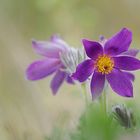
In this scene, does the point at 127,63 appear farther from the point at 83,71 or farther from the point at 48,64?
the point at 48,64

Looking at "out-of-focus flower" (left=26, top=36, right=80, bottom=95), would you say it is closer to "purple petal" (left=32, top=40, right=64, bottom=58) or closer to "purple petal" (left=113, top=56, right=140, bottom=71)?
"purple petal" (left=32, top=40, right=64, bottom=58)

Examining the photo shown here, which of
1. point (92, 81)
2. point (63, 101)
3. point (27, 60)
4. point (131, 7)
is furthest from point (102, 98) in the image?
point (131, 7)

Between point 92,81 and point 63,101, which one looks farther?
point 63,101

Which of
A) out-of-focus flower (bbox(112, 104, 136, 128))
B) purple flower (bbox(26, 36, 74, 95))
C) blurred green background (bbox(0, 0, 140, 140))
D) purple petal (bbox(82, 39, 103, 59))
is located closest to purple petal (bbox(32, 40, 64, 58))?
purple flower (bbox(26, 36, 74, 95))

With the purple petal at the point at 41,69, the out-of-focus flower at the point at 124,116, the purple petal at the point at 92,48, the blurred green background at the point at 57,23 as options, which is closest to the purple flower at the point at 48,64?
the purple petal at the point at 41,69

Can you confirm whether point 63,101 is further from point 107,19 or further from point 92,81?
point 92,81
